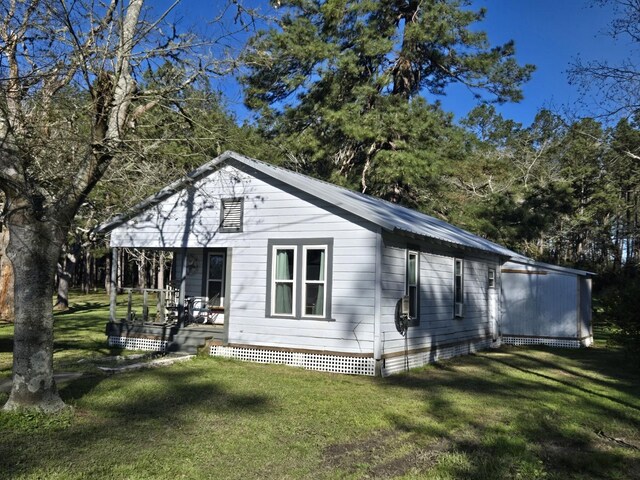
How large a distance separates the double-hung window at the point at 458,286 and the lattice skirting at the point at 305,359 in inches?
183

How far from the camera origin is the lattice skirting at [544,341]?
17.6 m

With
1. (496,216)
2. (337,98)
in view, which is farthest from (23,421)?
(496,216)

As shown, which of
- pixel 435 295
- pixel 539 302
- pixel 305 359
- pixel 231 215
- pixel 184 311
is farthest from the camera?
pixel 539 302

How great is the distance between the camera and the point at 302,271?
11930 mm

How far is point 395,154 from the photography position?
67.7 ft

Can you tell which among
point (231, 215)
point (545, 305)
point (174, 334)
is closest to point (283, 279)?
point (231, 215)

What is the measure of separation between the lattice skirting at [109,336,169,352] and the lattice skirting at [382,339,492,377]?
543 centimetres

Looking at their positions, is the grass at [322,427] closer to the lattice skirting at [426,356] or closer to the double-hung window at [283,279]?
the lattice skirting at [426,356]

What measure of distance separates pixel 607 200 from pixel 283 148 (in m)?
23.3

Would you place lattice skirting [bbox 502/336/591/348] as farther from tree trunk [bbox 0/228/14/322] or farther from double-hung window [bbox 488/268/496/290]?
tree trunk [bbox 0/228/14/322]

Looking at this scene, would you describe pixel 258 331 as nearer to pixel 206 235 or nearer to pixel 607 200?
pixel 206 235

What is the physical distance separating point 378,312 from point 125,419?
208 inches

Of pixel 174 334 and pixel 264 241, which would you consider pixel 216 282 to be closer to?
pixel 174 334

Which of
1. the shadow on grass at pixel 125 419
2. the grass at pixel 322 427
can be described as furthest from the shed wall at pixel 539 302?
the shadow on grass at pixel 125 419
